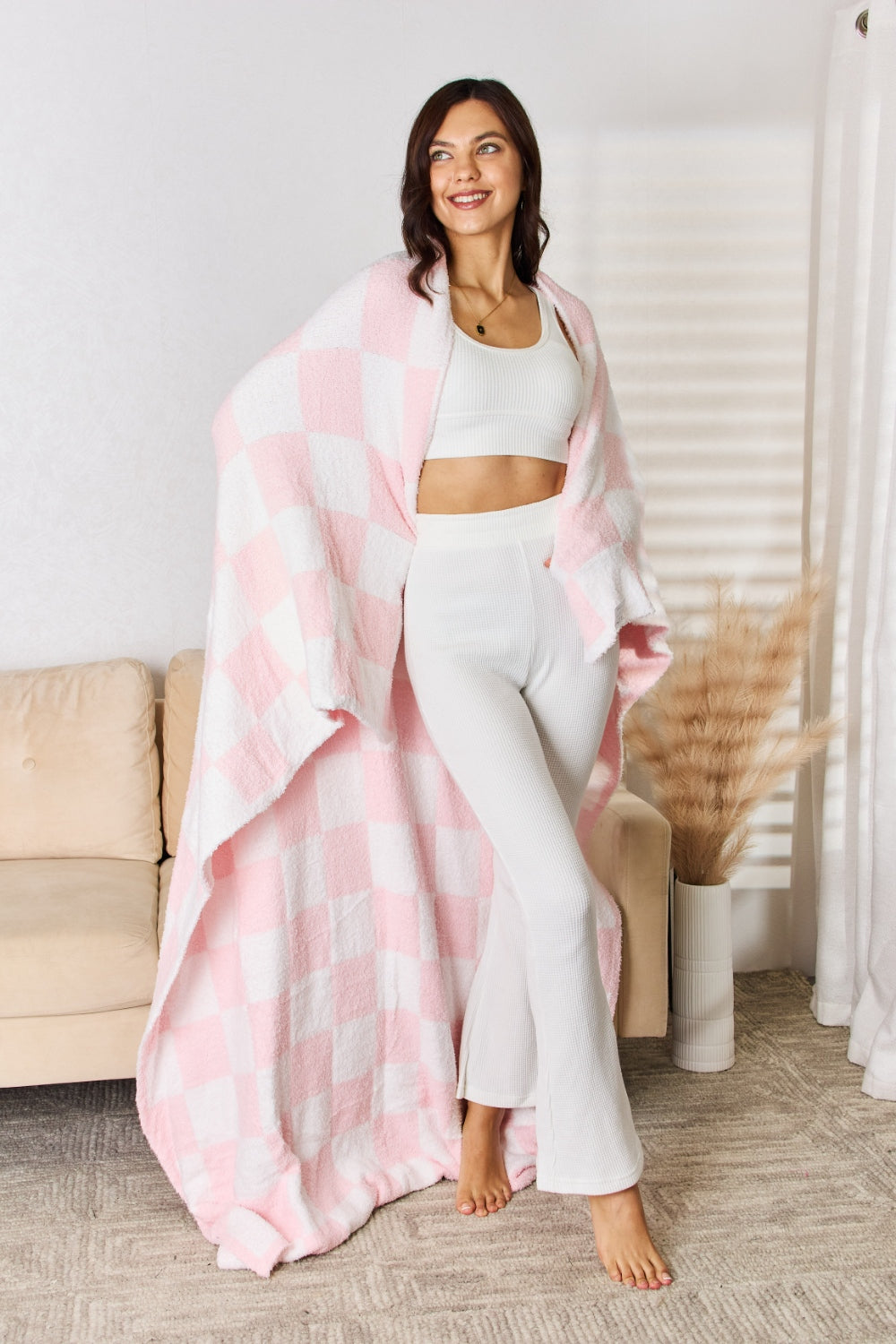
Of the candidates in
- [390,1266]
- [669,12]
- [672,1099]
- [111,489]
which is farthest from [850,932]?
[669,12]

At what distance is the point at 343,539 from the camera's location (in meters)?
2.01

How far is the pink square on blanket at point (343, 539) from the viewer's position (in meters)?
Answer: 2.00

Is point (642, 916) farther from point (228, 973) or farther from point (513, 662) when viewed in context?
point (228, 973)

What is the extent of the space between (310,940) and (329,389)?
0.87 metres

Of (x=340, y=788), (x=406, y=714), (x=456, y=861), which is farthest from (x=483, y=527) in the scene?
(x=456, y=861)

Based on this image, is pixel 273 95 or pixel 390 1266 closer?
pixel 390 1266

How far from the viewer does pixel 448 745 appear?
196cm

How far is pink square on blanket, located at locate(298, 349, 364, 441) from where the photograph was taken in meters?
1.96

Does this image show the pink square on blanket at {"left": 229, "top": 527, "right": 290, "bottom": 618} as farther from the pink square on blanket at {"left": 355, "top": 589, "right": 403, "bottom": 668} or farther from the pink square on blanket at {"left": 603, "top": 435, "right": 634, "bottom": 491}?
the pink square on blanket at {"left": 603, "top": 435, "right": 634, "bottom": 491}

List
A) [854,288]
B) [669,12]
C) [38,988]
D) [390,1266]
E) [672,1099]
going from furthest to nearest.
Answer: [669,12] < [854,288] < [672,1099] < [38,988] < [390,1266]

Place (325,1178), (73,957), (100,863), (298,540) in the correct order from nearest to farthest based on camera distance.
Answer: (298,540)
(325,1178)
(73,957)
(100,863)

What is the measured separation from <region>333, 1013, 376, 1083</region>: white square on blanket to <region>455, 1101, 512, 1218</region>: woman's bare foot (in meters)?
0.19

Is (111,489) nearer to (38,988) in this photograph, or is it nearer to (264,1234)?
(38,988)

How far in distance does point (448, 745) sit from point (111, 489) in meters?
1.27
